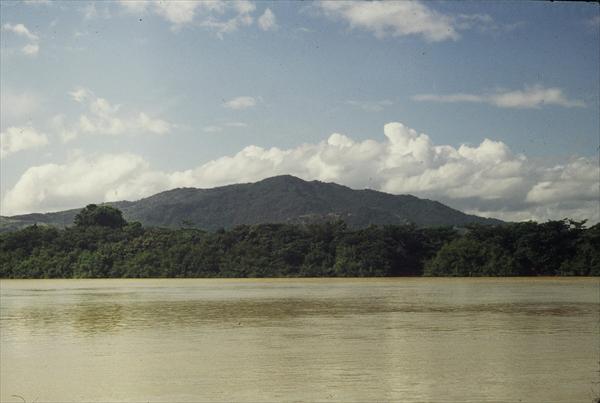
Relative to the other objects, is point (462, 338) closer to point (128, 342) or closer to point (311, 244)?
point (128, 342)

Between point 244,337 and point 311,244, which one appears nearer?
point 244,337

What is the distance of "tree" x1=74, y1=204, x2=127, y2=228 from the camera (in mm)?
97250

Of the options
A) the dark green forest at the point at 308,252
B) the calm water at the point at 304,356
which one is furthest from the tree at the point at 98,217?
the calm water at the point at 304,356

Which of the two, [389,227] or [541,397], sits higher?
[389,227]

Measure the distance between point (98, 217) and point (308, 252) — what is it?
109ft

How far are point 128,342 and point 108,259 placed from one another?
6499 cm

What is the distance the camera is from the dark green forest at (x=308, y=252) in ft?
223

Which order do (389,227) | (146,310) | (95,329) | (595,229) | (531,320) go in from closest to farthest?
1. (95,329)
2. (531,320)
3. (146,310)
4. (595,229)
5. (389,227)

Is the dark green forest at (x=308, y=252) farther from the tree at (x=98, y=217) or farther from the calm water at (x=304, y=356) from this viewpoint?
the calm water at (x=304, y=356)

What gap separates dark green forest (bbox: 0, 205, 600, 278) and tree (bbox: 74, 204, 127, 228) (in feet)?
32.7

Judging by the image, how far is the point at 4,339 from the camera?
59.6 feet

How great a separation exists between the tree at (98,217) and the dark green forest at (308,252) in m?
9.96

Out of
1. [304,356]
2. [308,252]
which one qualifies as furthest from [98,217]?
[304,356]

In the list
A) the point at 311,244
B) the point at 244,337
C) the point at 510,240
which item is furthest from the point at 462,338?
the point at 311,244
